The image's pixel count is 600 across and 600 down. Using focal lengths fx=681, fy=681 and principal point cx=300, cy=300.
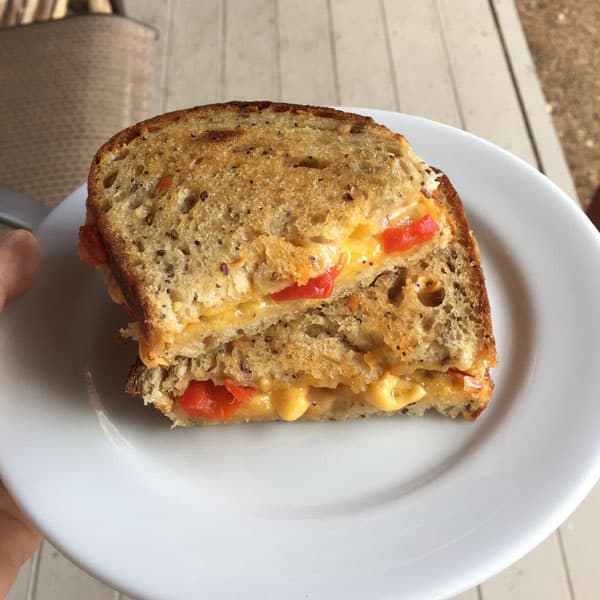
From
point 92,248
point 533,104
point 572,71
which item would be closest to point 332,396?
point 92,248

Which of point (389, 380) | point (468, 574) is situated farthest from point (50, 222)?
point (468, 574)

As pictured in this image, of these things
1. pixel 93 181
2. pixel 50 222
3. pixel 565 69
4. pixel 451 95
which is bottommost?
pixel 565 69

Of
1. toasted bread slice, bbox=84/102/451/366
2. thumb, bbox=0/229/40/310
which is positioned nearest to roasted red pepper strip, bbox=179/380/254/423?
toasted bread slice, bbox=84/102/451/366

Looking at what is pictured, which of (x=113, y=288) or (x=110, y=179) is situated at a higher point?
(x=110, y=179)

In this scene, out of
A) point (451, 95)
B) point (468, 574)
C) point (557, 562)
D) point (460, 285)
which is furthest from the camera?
point (451, 95)

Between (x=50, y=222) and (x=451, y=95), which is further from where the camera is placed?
(x=451, y=95)

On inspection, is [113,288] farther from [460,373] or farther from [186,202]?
[460,373]

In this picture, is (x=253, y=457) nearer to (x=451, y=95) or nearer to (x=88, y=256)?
(x=88, y=256)

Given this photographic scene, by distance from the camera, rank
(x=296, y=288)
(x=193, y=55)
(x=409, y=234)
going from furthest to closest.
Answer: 1. (x=193, y=55)
2. (x=409, y=234)
3. (x=296, y=288)
